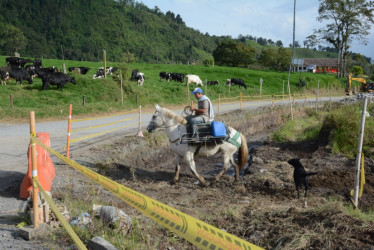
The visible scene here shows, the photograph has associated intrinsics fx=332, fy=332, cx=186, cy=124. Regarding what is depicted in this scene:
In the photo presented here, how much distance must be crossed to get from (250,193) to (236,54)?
227 ft

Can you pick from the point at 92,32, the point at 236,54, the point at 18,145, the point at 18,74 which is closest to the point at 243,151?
the point at 18,145

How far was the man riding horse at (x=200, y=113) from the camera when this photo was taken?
9.07 meters

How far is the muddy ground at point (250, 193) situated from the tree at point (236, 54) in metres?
60.0

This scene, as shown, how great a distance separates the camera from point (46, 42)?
110938 mm

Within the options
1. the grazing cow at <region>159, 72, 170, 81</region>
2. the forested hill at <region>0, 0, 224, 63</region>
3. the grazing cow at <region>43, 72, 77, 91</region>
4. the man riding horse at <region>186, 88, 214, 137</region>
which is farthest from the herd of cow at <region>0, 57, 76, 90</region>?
the forested hill at <region>0, 0, 224, 63</region>

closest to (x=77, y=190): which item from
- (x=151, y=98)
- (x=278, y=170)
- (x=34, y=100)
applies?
(x=278, y=170)

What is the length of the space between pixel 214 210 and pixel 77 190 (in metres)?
2.99

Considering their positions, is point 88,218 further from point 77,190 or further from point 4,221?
point 77,190

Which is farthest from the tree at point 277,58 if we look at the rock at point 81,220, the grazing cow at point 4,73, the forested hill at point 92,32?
the rock at point 81,220

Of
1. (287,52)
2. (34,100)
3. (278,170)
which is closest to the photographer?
(278,170)

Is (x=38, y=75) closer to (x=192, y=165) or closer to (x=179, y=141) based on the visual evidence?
(x=179, y=141)

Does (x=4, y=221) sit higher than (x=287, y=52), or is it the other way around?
(x=287, y=52)

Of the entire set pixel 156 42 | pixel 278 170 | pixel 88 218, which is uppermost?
pixel 156 42

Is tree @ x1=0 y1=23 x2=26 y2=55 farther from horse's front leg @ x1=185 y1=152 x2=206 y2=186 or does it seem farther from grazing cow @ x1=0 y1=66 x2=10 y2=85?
horse's front leg @ x1=185 y1=152 x2=206 y2=186
